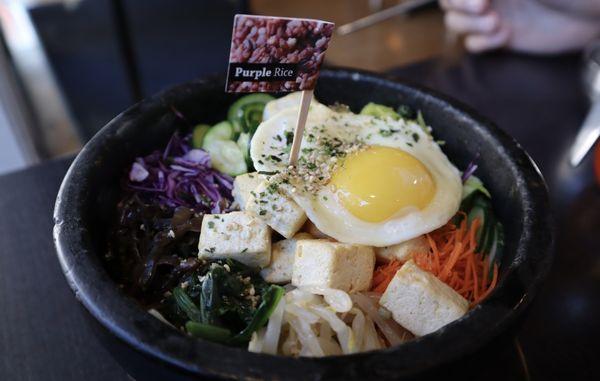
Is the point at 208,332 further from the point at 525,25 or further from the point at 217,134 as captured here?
the point at 525,25

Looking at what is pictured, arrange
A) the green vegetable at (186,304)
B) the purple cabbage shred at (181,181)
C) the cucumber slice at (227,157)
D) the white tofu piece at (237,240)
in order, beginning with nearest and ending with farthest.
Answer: the green vegetable at (186,304)
the white tofu piece at (237,240)
the purple cabbage shred at (181,181)
the cucumber slice at (227,157)

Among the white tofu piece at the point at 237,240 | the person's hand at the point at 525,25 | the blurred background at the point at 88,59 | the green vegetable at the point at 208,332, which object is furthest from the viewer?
the blurred background at the point at 88,59

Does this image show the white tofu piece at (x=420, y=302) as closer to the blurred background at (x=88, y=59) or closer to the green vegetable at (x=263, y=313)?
the green vegetable at (x=263, y=313)

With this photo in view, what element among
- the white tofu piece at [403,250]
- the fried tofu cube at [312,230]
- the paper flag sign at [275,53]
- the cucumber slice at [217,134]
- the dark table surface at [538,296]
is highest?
the paper flag sign at [275,53]

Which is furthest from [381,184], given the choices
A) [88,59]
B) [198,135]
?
[88,59]

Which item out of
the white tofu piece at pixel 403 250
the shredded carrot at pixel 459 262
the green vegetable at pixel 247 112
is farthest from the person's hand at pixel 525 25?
the white tofu piece at pixel 403 250
